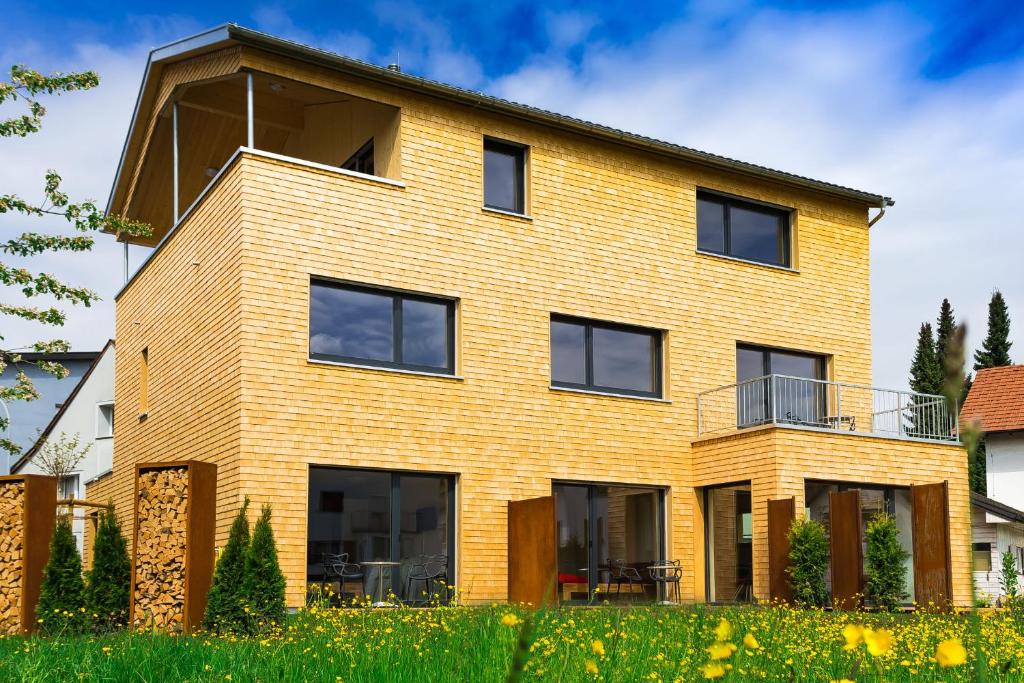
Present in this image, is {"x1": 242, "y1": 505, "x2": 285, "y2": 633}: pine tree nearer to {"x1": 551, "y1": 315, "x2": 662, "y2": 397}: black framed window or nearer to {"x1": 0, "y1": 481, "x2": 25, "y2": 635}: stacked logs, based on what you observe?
{"x1": 0, "y1": 481, "x2": 25, "y2": 635}: stacked logs

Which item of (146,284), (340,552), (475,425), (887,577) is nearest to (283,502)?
(340,552)

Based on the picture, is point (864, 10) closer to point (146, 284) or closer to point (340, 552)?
point (340, 552)

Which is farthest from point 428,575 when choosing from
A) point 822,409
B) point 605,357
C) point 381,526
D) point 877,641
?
point 877,641

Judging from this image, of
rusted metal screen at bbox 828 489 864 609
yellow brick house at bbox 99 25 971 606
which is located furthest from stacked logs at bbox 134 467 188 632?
rusted metal screen at bbox 828 489 864 609

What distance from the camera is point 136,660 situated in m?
6.79

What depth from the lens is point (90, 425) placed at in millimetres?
26578

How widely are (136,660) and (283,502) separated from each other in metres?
7.25

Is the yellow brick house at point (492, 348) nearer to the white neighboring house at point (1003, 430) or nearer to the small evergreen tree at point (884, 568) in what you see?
the small evergreen tree at point (884, 568)

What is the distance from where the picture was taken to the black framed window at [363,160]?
16984 millimetres

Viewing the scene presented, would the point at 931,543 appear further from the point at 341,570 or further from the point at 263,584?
the point at 263,584

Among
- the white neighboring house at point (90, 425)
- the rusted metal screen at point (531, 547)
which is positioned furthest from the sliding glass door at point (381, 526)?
the white neighboring house at point (90, 425)

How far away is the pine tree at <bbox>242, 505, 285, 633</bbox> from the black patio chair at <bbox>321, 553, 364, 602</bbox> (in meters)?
3.85

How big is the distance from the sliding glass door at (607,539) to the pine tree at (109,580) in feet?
21.7

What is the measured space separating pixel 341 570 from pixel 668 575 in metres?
5.74
